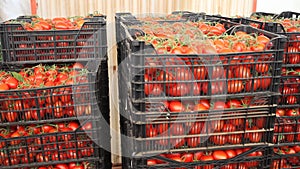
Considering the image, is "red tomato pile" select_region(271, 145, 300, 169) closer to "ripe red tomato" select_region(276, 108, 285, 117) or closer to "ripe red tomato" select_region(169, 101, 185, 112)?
"ripe red tomato" select_region(276, 108, 285, 117)

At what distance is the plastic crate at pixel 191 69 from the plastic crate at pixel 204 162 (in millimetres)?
290

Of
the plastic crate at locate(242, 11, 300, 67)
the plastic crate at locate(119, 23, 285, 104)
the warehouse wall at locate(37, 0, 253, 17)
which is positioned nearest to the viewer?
the plastic crate at locate(119, 23, 285, 104)

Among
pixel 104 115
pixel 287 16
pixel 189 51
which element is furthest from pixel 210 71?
pixel 287 16

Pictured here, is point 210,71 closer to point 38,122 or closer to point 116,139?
point 38,122

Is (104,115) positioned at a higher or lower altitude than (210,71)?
lower

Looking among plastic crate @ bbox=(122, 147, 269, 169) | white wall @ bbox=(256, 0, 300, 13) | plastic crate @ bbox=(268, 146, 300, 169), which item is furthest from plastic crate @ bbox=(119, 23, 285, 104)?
white wall @ bbox=(256, 0, 300, 13)

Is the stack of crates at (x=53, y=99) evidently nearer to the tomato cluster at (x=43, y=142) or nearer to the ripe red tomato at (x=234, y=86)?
the tomato cluster at (x=43, y=142)

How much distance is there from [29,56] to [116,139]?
1389 millimetres

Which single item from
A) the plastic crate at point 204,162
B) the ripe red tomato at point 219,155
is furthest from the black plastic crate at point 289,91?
the ripe red tomato at point 219,155

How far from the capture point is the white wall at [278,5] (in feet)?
9.61

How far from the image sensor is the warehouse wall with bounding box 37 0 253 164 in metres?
2.85

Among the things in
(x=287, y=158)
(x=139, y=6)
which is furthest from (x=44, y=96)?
(x=139, y=6)

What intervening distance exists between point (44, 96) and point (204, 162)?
854 mm

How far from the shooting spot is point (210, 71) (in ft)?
4.71
